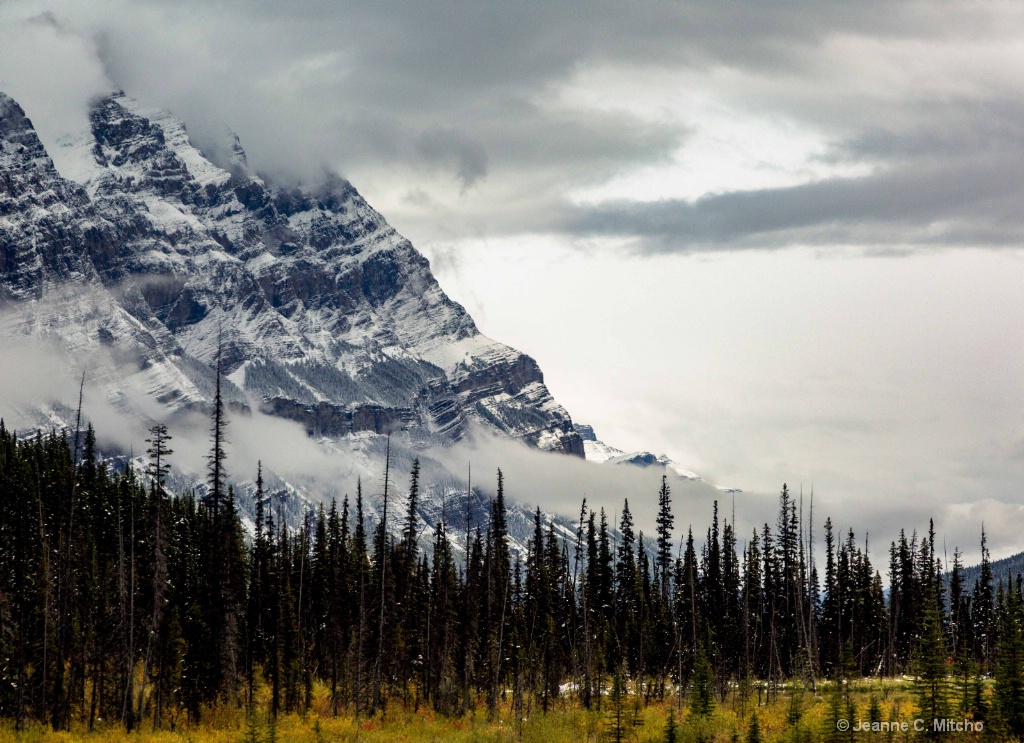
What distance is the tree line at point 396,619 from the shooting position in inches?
2788

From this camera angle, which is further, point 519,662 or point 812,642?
point 812,642

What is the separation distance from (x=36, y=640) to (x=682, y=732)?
3630 centimetres

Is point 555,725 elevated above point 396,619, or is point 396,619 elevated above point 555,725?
point 396,619

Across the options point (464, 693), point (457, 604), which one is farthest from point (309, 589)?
point (464, 693)

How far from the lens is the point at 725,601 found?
359 ft

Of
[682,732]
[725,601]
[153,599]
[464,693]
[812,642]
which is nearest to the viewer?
→ [682,732]

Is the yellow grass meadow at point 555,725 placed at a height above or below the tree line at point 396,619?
below

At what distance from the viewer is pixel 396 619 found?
3415 inches

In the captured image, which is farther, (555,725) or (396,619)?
(396,619)

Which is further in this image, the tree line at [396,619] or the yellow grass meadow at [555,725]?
the tree line at [396,619]

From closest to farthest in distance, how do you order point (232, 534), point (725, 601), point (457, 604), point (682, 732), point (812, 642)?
point (682, 732) → point (232, 534) → point (457, 604) → point (812, 642) → point (725, 601)

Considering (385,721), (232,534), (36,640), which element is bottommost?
(385,721)

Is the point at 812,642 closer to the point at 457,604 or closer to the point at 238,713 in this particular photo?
the point at 457,604

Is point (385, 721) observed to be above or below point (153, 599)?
below
